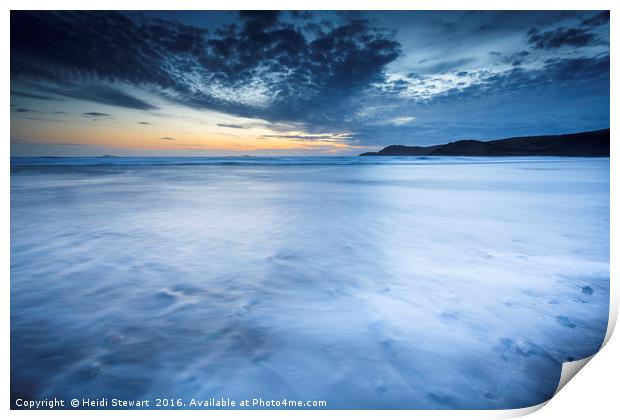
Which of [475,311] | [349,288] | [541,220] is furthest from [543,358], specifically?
[541,220]

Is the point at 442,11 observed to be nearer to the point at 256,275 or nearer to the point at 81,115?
the point at 256,275

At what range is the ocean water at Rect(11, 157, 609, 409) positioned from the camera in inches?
60.7

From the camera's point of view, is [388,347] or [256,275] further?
[256,275]

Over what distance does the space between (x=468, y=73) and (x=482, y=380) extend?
5.05 meters

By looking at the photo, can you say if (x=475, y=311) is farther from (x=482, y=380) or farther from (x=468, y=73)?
(x=468, y=73)

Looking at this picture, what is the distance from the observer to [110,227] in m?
3.81

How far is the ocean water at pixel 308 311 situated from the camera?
1.54 m

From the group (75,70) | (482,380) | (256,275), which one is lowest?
(482,380)

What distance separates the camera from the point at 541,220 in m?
4.23

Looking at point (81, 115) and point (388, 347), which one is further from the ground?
point (81, 115)

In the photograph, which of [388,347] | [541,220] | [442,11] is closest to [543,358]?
[388,347]

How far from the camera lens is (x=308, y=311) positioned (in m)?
2.01

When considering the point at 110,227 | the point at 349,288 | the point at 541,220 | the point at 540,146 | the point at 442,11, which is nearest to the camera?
the point at 349,288

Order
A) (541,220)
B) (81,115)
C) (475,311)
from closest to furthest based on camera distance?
(475,311) < (541,220) < (81,115)
